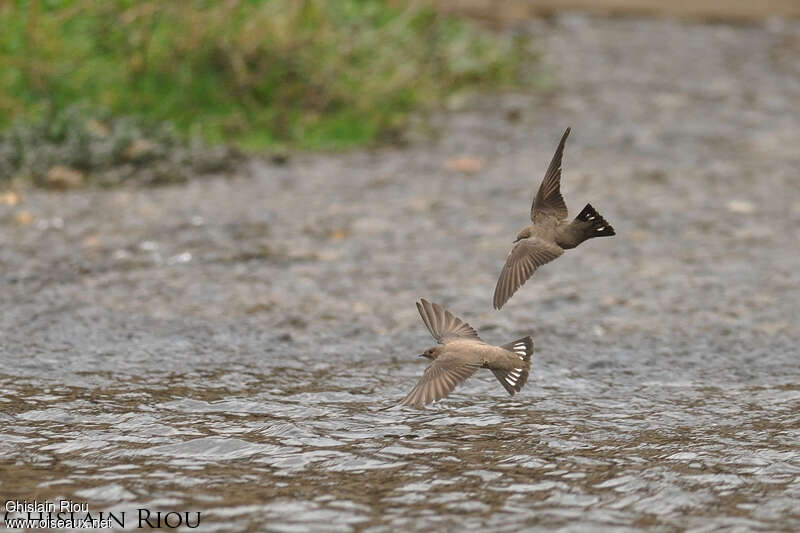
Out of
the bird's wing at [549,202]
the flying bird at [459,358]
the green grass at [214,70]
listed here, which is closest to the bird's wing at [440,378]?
the flying bird at [459,358]

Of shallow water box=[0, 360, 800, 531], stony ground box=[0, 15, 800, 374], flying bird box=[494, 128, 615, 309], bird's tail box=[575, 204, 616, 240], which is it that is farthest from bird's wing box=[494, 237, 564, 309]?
stony ground box=[0, 15, 800, 374]

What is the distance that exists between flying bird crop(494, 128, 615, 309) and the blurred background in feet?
1.91

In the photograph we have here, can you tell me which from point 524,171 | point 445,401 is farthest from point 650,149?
point 445,401

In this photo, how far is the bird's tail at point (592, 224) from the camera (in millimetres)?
4137

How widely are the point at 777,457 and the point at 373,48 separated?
22.5 feet

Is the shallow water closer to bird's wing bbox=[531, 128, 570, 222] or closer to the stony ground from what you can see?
the stony ground

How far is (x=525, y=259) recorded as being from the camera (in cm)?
438

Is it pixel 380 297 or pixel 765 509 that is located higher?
pixel 380 297

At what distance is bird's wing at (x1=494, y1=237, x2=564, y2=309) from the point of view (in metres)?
4.29

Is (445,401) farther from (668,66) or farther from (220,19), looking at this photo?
(668,66)

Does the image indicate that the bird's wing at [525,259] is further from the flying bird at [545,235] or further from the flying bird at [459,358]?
the flying bird at [459,358]

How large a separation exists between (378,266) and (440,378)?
2688 mm

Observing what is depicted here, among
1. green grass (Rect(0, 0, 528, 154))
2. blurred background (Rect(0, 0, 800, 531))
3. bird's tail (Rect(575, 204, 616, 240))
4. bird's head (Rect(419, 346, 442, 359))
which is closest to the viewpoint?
blurred background (Rect(0, 0, 800, 531))

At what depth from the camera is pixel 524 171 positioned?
9.00 metres
